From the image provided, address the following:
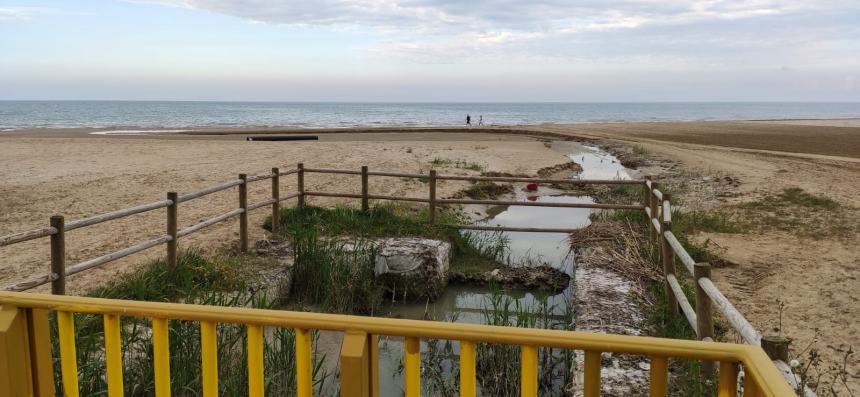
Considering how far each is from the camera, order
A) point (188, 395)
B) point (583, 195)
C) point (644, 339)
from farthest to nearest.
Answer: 1. point (583, 195)
2. point (188, 395)
3. point (644, 339)

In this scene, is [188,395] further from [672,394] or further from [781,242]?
[781,242]

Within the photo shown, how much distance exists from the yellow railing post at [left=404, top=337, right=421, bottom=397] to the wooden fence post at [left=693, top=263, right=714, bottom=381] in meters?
2.79

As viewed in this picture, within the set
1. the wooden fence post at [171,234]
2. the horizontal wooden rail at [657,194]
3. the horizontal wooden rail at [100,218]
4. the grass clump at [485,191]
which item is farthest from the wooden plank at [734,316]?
the grass clump at [485,191]

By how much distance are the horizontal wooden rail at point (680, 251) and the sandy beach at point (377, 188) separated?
3.10ft

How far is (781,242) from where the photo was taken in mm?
9305

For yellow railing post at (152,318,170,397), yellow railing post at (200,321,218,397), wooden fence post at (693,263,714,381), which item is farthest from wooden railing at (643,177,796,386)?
yellow railing post at (152,318,170,397)

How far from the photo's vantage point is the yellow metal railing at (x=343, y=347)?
1.87 meters

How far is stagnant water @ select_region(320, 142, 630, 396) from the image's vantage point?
593cm

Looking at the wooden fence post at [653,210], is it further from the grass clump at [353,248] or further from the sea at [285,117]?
the sea at [285,117]

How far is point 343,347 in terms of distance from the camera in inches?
78.5

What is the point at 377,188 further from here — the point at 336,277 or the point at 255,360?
the point at 255,360

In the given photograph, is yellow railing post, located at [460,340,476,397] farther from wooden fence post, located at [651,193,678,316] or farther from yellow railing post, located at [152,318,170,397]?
wooden fence post, located at [651,193,678,316]

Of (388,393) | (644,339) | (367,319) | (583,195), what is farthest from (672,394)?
(583,195)

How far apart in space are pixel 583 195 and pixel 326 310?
10195 millimetres
